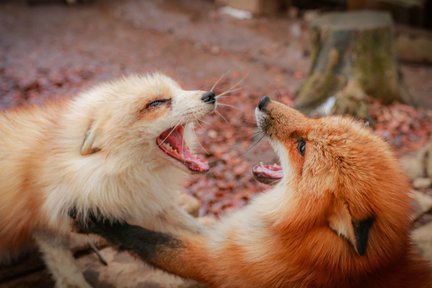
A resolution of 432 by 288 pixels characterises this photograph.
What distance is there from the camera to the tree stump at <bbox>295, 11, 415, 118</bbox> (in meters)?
6.13

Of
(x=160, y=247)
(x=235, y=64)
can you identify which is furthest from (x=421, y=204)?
(x=235, y=64)

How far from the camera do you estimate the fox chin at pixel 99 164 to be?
2.54 meters

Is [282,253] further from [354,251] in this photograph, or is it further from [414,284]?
[414,284]

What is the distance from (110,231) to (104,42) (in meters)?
7.42

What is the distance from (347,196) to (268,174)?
66 centimetres

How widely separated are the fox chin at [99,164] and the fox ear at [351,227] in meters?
0.89

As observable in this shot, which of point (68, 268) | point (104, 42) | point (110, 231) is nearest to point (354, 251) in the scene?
point (110, 231)

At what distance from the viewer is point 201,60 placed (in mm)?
8586

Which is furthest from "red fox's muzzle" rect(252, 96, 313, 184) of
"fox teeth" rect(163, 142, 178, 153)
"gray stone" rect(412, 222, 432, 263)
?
"gray stone" rect(412, 222, 432, 263)

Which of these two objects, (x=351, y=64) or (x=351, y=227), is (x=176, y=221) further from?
(x=351, y=64)

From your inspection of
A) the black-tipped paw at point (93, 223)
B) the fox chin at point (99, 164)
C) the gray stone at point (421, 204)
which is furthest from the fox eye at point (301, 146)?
the gray stone at point (421, 204)

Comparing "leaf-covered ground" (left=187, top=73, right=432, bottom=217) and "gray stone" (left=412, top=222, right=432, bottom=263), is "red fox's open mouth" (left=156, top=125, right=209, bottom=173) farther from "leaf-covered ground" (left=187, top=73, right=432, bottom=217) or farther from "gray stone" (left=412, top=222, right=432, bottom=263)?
"gray stone" (left=412, top=222, right=432, bottom=263)

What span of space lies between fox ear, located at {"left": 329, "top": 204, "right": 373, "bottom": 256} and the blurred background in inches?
47.6

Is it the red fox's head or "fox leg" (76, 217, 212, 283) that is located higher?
the red fox's head
